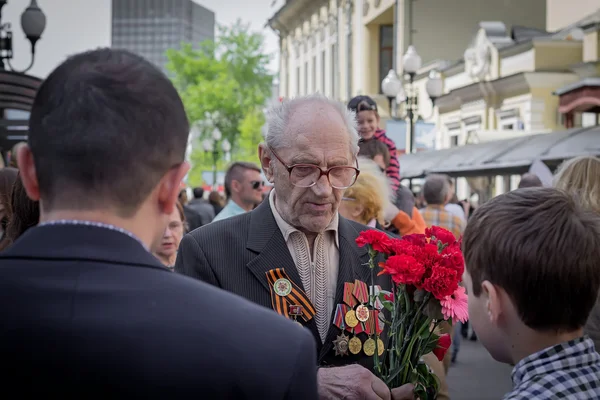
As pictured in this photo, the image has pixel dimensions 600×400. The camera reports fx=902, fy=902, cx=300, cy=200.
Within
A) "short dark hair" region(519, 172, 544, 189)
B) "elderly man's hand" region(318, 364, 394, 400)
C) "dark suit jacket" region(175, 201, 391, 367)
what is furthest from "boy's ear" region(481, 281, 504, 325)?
"short dark hair" region(519, 172, 544, 189)

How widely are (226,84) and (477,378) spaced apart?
150ft

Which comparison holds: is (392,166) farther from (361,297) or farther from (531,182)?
(361,297)

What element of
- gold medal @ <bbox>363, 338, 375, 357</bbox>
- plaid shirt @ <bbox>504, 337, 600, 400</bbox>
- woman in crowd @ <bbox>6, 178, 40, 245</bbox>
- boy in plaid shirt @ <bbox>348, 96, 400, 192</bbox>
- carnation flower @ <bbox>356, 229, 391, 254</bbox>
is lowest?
gold medal @ <bbox>363, 338, 375, 357</bbox>

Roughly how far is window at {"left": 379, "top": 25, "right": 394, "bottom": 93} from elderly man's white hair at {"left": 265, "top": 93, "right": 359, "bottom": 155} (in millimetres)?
37313

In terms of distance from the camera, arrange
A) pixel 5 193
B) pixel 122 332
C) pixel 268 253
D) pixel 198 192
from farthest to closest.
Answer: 1. pixel 198 192
2. pixel 5 193
3. pixel 268 253
4. pixel 122 332

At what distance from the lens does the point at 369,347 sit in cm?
294

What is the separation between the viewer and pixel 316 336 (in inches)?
116

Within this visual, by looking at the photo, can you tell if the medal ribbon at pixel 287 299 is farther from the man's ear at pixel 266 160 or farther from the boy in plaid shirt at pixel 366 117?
the boy in plaid shirt at pixel 366 117

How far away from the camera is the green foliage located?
53.2m

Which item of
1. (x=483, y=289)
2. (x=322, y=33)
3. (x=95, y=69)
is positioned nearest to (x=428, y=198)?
(x=483, y=289)

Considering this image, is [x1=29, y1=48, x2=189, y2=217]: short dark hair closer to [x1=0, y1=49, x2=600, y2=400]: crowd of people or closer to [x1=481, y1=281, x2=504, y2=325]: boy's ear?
[x1=0, y1=49, x2=600, y2=400]: crowd of people

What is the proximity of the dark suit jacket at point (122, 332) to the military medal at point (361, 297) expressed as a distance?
1.46 meters

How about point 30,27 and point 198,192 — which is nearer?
point 30,27

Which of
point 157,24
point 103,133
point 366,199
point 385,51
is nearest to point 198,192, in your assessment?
point 366,199
